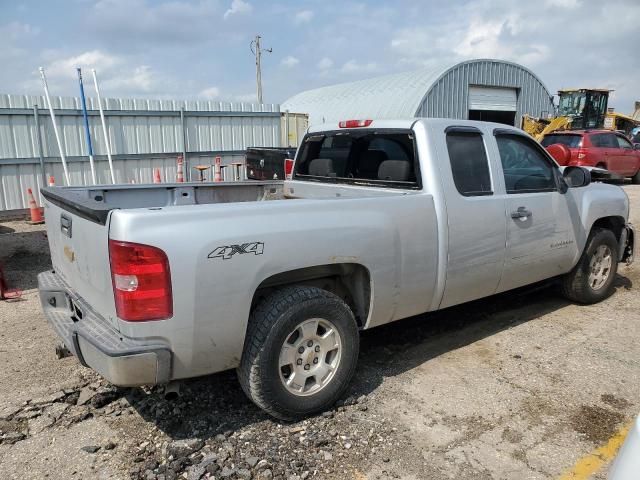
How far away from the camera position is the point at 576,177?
4.79 meters

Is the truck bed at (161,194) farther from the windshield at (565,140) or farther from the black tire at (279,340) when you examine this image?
the windshield at (565,140)

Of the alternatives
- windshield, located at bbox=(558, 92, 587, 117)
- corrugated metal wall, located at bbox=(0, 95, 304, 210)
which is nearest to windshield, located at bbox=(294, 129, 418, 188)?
corrugated metal wall, located at bbox=(0, 95, 304, 210)

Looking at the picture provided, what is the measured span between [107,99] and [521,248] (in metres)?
11.2

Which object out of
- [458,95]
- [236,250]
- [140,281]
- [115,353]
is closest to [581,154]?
[458,95]

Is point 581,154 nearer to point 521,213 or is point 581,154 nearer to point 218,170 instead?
point 218,170

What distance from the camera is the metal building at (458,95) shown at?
2417 cm

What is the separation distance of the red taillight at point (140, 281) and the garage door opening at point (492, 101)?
25.1 meters

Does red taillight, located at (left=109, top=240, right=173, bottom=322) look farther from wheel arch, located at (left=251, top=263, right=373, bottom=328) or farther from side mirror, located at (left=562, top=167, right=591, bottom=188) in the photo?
side mirror, located at (left=562, top=167, right=591, bottom=188)

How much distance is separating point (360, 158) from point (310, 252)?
1673mm

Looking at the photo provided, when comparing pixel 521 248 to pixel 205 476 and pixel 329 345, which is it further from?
pixel 205 476

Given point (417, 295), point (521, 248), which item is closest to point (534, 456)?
point (417, 295)

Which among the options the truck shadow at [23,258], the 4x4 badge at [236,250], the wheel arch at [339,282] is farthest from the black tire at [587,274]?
the truck shadow at [23,258]

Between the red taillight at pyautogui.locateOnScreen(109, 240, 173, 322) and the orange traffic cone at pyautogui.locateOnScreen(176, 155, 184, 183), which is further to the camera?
the orange traffic cone at pyautogui.locateOnScreen(176, 155, 184, 183)

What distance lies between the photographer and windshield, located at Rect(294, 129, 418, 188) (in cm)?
396
